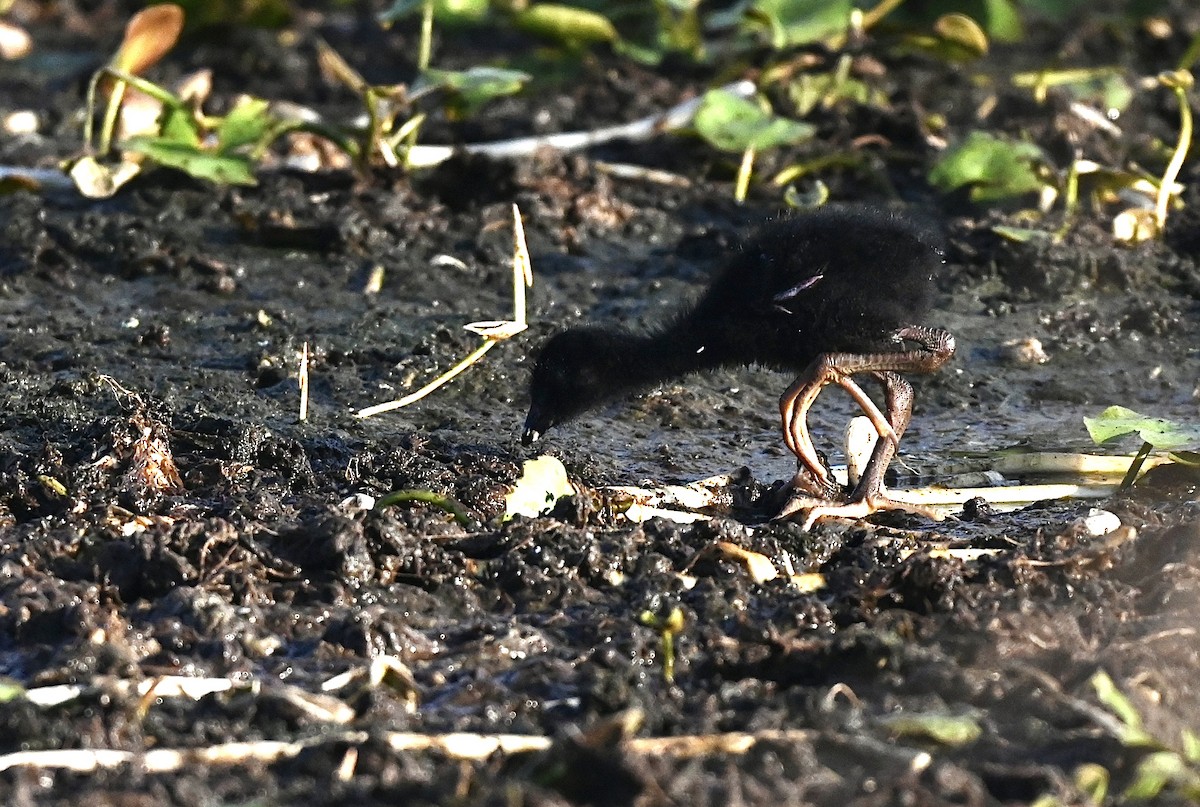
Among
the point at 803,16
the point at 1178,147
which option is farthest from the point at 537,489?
the point at 803,16

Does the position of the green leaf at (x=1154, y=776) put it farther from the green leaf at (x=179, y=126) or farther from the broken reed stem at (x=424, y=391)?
the green leaf at (x=179, y=126)

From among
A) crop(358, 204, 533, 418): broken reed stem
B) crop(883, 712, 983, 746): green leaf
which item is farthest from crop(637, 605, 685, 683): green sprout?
crop(358, 204, 533, 418): broken reed stem

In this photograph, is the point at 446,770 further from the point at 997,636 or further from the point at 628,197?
the point at 628,197

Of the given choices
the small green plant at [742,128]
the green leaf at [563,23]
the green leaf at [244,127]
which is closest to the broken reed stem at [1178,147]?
the small green plant at [742,128]

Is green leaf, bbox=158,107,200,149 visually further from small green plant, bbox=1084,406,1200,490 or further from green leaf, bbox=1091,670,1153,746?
green leaf, bbox=1091,670,1153,746

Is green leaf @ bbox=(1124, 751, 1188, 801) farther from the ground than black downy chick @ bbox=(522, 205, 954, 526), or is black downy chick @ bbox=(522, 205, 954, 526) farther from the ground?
green leaf @ bbox=(1124, 751, 1188, 801)

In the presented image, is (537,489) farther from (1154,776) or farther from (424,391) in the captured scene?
(1154,776)
